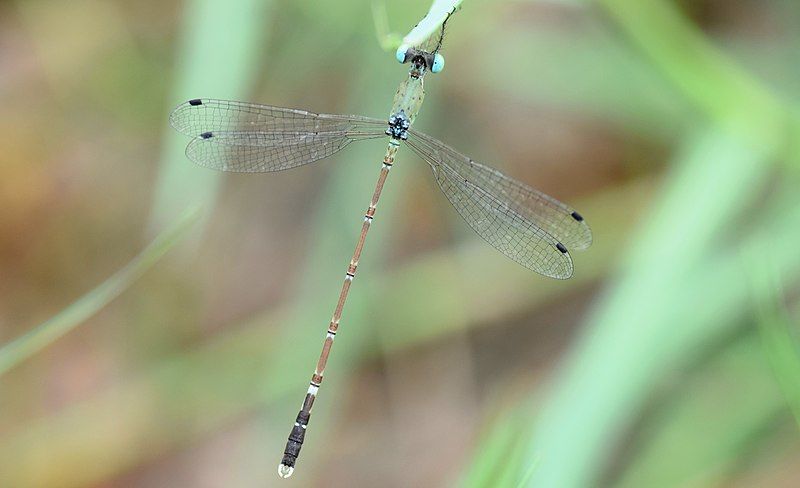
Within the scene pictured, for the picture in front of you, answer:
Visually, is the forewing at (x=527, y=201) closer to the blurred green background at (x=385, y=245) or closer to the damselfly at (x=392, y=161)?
the damselfly at (x=392, y=161)

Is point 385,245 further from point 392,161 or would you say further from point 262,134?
point 262,134

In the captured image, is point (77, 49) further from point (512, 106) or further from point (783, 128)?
point (783, 128)

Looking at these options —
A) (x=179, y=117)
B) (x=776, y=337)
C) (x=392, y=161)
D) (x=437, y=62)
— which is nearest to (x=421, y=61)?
(x=437, y=62)

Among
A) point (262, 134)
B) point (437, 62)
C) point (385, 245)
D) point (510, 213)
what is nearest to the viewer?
point (437, 62)

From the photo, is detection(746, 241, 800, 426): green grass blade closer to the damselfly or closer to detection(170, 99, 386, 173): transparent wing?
the damselfly

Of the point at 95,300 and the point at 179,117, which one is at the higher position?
the point at 179,117

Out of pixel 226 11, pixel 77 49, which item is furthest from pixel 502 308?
pixel 77 49
